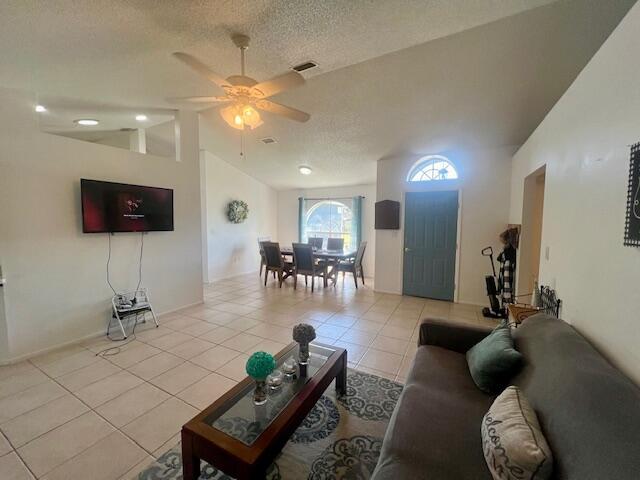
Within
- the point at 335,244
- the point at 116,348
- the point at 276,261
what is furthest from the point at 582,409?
the point at 335,244

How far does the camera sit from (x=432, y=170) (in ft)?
15.6

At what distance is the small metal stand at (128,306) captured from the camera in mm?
3116

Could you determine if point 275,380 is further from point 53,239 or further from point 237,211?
point 237,211

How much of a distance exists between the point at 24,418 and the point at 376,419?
244 centimetres

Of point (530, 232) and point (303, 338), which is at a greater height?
point (530, 232)

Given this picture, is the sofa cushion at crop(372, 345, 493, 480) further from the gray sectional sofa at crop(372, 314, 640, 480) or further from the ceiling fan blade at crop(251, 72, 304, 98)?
the ceiling fan blade at crop(251, 72, 304, 98)

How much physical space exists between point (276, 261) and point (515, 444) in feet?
16.5

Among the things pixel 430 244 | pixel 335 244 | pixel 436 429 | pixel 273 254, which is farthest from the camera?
pixel 335 244

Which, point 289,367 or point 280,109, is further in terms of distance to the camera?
point 280,109

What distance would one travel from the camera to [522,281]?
350 centimetres

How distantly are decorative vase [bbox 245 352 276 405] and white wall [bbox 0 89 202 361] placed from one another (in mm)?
2725

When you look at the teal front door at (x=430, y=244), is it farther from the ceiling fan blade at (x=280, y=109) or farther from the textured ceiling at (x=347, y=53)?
the ceiling fan blade at (x=280, y=109)

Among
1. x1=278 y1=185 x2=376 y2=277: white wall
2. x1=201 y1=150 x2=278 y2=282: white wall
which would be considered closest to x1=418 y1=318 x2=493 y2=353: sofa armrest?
x1=278 y1=185 x2=376 y2=277: white wall

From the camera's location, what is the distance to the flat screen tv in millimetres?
2922
